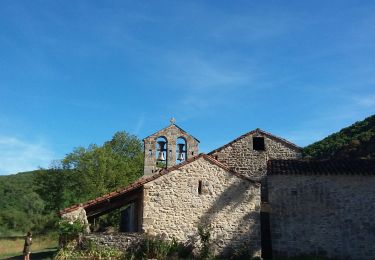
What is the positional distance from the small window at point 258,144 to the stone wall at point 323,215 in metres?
5.06

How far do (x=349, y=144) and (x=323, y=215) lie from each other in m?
20.3

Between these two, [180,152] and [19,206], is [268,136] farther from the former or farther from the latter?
[19,206]

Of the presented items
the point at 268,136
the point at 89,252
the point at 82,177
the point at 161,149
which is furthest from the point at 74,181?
the point at 89,252

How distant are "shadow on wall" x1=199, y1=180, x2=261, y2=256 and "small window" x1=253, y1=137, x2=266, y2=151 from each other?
5719 millimetres

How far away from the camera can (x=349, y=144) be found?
36719 mm

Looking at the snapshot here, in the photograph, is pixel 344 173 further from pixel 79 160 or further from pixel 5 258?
pixel 79 160

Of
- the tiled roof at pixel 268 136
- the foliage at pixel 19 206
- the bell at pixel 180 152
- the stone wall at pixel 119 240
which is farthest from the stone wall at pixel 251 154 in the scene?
the foliage at pixel 19 206

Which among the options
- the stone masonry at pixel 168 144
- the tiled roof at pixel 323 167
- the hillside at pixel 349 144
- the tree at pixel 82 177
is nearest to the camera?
the tiled roof at pixel 323 167

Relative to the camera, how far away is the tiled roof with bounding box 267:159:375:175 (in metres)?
18.5

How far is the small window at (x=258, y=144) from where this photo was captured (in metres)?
23.7

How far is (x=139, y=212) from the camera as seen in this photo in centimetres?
1883

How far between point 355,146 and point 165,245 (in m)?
24.3

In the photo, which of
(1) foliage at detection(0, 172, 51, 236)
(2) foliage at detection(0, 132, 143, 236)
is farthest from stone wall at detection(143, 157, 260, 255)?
(1) foliage at detection(0, 172, 51, 236)

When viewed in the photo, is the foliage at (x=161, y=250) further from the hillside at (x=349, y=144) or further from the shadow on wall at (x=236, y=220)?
the hillside at (x=349, y=144)
